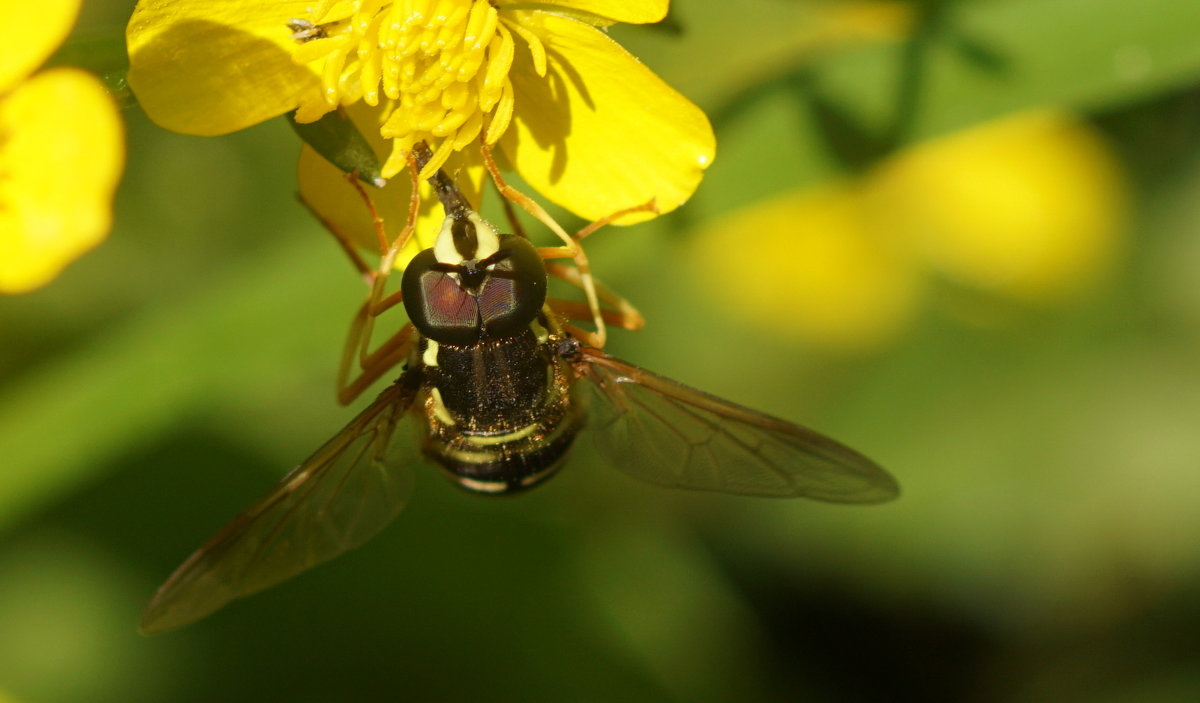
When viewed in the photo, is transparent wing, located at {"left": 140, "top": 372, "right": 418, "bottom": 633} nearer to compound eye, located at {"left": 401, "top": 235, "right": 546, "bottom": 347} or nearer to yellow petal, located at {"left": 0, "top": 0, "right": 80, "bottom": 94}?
compound eye, located at {"left": 401, "top": 235, "right": 546, "bottom": 347}

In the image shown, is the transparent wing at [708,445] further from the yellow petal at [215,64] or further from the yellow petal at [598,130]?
the yellow petal at [215,64]

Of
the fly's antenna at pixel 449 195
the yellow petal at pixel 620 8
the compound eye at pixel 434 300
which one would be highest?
the yellow petal at pixel 620 8

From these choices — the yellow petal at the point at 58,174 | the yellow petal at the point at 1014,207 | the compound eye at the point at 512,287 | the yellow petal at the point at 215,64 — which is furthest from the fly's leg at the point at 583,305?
the yellow petal at the point at 1014,207

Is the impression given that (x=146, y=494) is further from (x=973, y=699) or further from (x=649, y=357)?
(x=973, y=699)

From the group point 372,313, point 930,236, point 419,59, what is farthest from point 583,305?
point 930,236

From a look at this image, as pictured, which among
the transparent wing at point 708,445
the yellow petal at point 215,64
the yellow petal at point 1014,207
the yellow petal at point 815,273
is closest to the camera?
the yellow petal at point 215,64

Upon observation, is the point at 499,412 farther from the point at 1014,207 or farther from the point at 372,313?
the point at 1014,207

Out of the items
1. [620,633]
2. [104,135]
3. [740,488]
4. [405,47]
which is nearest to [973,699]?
[620,633]
